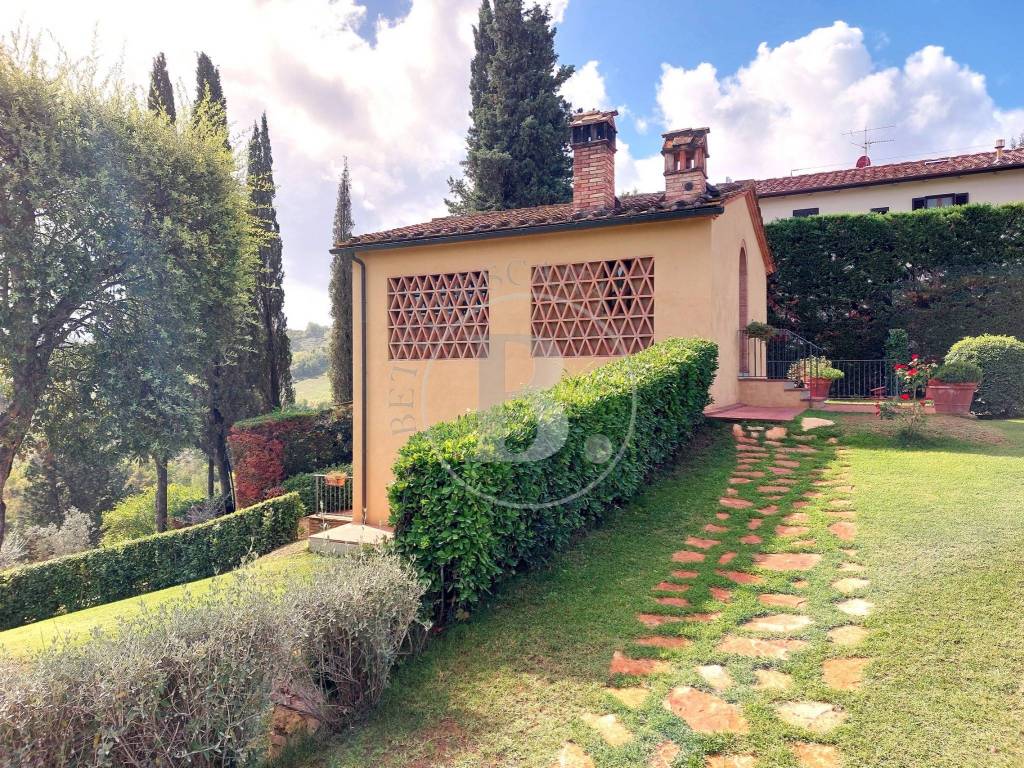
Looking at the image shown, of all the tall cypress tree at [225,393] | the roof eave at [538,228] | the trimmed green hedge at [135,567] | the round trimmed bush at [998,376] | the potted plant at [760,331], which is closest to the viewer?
the roof eave at [538,228]

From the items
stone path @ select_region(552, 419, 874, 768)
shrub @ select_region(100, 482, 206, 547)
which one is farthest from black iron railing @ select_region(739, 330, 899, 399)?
shrub @ select_region(100, 482, 206, 547)

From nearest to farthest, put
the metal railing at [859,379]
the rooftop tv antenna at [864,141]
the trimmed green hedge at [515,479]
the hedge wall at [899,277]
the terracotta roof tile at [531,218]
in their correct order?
the trimmed green hedge at [515,479], the terracotta roof tile at [531,218], the hedge wall at [899,277], the metal railing at [859,379], the rooftop tv antenna at [864,141]

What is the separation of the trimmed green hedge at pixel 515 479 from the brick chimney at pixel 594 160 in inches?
205

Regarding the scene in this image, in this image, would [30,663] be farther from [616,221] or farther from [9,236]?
[9,236]

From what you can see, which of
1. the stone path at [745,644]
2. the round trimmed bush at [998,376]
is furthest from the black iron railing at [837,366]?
the stone path at [745,644]

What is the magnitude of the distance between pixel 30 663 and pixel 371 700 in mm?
1752

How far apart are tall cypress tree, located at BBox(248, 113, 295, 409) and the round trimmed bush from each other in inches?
780

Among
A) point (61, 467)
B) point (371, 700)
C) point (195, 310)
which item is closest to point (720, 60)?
point (195, 310)

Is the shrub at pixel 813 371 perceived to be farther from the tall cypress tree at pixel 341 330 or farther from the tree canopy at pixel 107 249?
the tall cypress tree at pixel 341 330

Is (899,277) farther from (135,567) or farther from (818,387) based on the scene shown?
(135,567)

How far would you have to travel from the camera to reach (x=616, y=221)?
9.16 m

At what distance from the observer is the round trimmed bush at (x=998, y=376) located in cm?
1030

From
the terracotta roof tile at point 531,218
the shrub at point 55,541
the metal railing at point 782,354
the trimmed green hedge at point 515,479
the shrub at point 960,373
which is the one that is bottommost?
the shrub at point 55,541

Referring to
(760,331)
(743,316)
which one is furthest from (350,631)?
(743,316)
